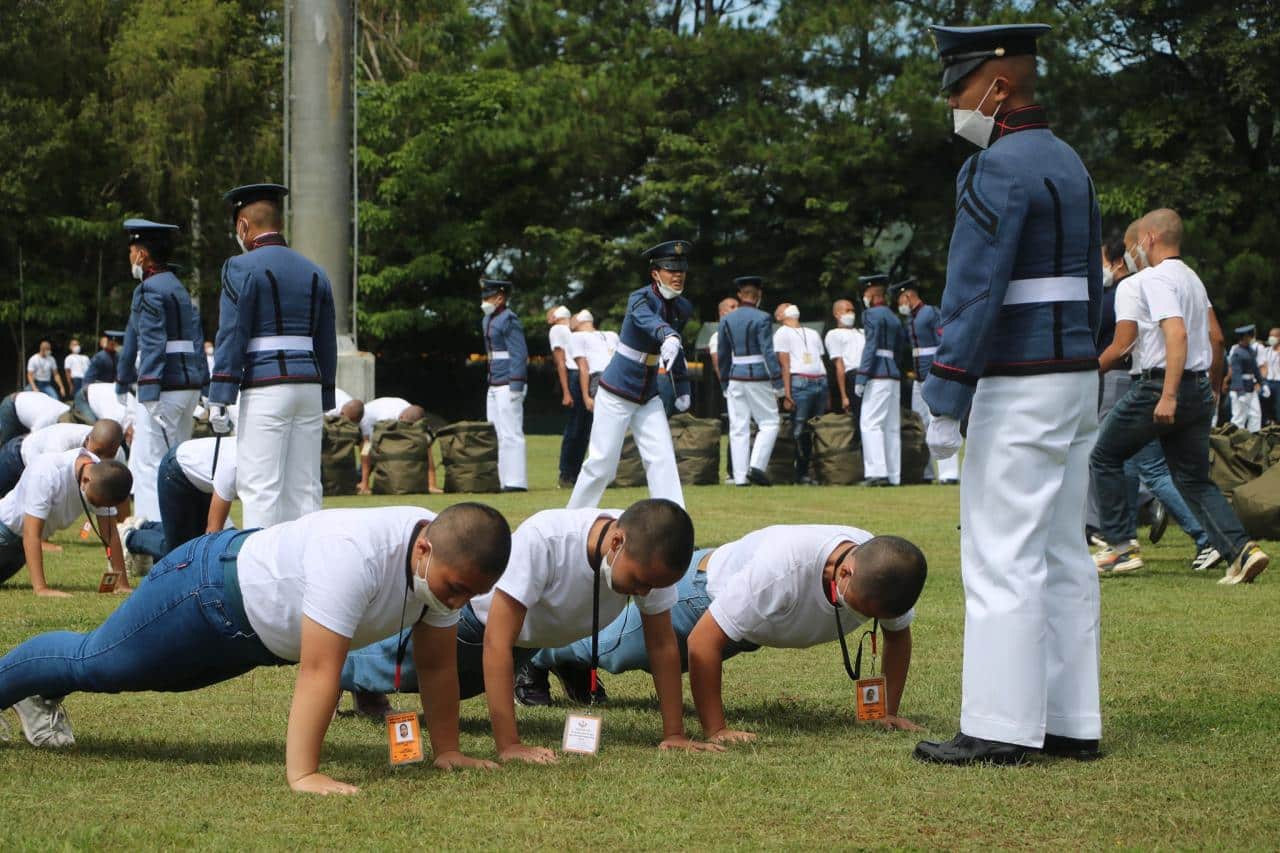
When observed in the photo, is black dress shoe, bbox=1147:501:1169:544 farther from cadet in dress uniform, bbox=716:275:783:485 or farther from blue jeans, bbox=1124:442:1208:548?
cadet in dress uniform, bbox=716:275:783:485

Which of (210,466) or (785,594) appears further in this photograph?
(210,466)

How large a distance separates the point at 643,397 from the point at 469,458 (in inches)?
254

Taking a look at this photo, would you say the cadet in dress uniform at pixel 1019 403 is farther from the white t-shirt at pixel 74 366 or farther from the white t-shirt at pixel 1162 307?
the white t-shirt at pixel 74 366

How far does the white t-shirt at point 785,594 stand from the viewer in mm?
5148

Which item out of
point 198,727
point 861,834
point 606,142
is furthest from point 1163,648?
point 606,142

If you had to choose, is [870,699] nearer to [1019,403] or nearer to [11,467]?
[1019,403]

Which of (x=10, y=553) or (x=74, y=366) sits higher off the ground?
(x=10, y=553)

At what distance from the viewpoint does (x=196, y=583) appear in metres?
4.64

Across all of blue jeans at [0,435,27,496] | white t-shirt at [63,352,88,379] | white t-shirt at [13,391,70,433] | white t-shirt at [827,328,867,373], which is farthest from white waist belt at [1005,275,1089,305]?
white t-shirt at [63,352,88,379]

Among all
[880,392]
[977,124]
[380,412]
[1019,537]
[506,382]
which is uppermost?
[977,124]

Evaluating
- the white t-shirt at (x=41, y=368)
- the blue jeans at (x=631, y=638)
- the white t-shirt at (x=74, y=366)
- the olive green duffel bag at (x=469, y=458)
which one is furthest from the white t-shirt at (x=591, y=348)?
the white t-shirt at (x=74, y=366)

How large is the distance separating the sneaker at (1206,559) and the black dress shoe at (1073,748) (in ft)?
17.5

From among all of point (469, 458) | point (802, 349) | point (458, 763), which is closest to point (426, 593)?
point (458, 763)

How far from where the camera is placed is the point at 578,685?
20.0 ft
